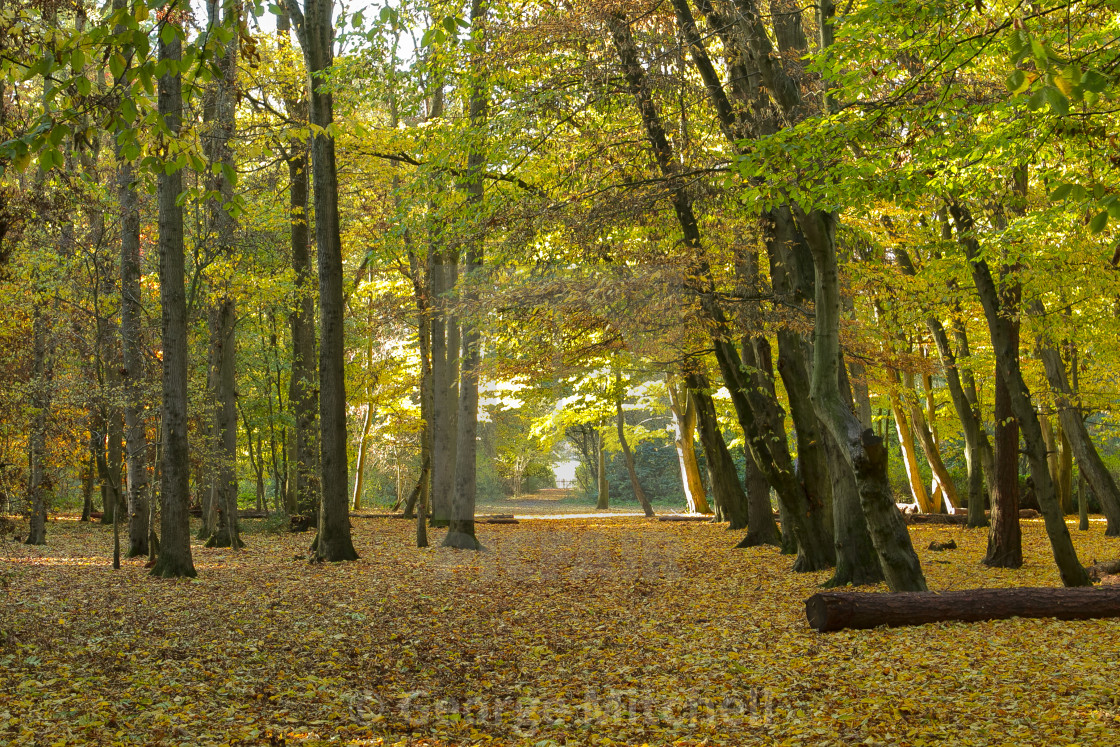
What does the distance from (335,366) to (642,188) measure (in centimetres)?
526

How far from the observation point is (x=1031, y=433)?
841 centimetres

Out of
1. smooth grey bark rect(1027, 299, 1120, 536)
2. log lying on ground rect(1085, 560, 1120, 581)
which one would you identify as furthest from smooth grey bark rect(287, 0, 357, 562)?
smooth grey bark rect(1027, 299, 1120, 536)

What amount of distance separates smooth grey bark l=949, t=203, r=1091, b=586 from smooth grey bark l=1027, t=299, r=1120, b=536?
15.5 feet

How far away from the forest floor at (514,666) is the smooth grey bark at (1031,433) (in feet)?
4.07

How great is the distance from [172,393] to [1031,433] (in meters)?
9.86

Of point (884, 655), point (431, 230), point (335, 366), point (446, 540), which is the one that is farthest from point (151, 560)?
point (884, 655)

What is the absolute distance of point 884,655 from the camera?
5727 millimetres

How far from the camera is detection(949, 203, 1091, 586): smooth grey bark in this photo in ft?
27.5

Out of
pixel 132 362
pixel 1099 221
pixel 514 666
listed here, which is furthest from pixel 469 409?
pixel 1099 221

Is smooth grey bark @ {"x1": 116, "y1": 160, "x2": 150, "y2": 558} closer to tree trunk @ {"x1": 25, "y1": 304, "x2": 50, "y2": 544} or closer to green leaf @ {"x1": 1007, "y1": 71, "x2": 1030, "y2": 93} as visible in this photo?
tree trunk @ {"x1": 25, "y1": 304, "x2": 50, "y2": 544}

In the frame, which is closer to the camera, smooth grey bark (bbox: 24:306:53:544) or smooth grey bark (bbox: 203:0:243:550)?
smooth grey bark (bbox: 203:0:243:550)

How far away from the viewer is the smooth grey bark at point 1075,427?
13.2 m

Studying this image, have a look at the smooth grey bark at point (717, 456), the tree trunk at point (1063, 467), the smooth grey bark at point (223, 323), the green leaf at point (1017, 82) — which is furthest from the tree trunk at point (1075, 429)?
the smooth grey bark at point (223, 323)

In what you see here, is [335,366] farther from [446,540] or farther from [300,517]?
[300,517]
